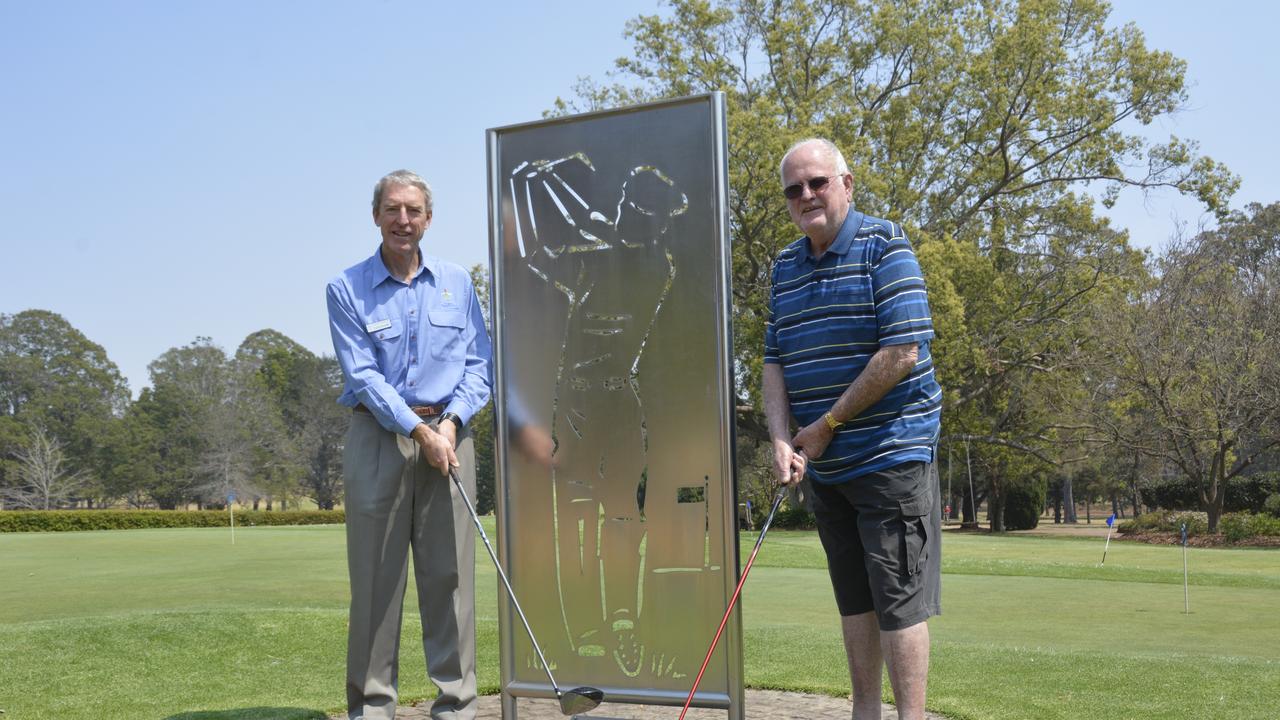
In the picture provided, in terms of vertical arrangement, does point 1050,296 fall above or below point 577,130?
above

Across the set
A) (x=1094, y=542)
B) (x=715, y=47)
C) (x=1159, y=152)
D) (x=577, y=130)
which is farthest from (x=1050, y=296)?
(x=577, y=130)

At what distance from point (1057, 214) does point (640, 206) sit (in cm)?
2703

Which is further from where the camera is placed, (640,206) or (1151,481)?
(1151,481)

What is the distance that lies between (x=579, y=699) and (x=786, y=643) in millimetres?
3079

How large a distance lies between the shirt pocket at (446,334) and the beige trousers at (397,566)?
1.12 ft

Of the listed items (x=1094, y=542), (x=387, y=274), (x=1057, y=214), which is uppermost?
(x=1057, y=214)

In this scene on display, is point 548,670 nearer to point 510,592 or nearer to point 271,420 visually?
point 510,592

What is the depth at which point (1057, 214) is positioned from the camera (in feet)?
91.9

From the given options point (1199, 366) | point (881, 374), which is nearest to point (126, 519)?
point (1199, 366)

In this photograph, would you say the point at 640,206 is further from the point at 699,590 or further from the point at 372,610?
the point at 372,610

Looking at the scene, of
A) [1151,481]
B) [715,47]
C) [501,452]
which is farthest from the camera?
[1151,481]

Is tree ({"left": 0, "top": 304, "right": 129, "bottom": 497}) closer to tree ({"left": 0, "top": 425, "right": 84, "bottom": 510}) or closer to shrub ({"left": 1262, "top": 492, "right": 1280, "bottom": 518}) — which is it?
tree ({"left": 0, "top": 425, "right": 84, "bottom": 510})

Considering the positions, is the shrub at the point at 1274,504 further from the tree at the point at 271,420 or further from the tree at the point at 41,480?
the tree at the point at 41,480

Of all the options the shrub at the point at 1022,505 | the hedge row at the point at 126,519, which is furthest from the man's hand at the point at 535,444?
the shrub at the point at 1022,505
